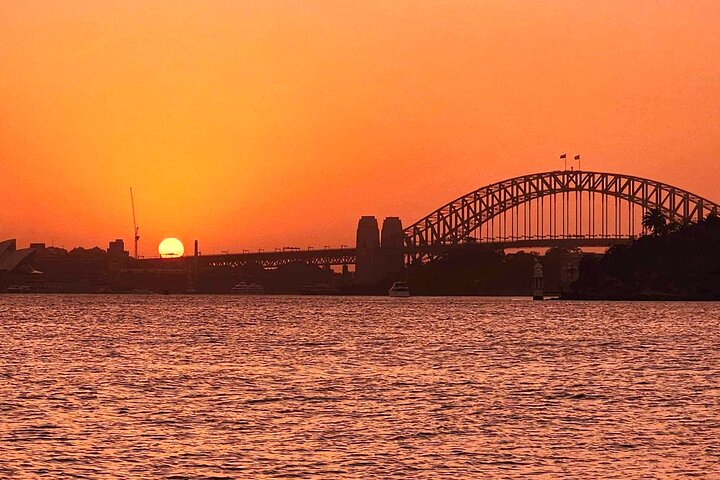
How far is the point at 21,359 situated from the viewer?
220 ft

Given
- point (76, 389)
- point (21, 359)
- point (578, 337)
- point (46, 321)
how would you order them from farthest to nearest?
Answer: point (46, 321)
point (578, 337)
point (21, 359)
point (76, 389)

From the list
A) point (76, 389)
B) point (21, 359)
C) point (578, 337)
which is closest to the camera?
point (76, 389)

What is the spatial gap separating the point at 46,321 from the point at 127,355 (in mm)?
59332

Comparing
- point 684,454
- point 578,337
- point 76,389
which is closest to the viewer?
point 684,454

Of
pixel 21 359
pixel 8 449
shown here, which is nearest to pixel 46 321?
pixel 21 359

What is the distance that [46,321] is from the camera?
128125 mm

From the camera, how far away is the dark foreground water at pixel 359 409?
3253cm

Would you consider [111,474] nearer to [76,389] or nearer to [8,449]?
[8,449]

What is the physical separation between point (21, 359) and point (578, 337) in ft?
126

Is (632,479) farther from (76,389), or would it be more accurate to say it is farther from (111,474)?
(76,389)

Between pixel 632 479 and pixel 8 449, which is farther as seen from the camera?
pixel 8 449

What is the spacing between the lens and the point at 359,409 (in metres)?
43.4

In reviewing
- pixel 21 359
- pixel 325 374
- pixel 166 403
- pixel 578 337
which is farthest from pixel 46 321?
pixel 166 403

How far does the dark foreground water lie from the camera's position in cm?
3253
